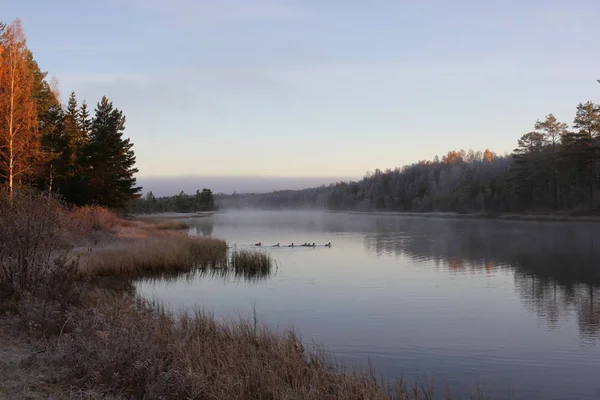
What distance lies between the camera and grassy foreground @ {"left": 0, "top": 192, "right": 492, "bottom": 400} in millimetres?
6512

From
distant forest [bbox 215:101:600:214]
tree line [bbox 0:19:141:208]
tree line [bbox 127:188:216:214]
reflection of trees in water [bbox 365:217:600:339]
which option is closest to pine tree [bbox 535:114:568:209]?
distant forest [bbox 215:101:600:214]

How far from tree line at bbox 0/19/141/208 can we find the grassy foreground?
49.1 ft

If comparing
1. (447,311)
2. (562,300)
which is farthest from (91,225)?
(562,300)

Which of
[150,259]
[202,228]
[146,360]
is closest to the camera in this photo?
[146,360]

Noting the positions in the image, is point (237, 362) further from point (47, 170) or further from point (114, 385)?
point (47, 170)

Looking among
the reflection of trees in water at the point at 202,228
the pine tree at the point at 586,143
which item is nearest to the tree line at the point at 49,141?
the reflection of trees in water at the point at 202,228

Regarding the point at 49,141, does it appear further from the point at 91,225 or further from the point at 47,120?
the point at 91,225

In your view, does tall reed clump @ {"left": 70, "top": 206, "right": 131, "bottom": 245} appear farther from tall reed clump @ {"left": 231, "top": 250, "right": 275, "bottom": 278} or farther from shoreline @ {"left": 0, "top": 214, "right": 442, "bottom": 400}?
→ shoreline @ {"left": 0, "top": 214, "right": 442, "bottom": 400}

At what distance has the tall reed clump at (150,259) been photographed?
2150 cm

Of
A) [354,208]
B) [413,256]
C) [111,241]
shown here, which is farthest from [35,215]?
[354,208]

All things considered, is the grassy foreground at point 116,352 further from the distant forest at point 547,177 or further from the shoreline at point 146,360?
the distant forest at point 547,177

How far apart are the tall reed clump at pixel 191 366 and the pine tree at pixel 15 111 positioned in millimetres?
20584

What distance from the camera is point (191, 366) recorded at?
7.27 meters

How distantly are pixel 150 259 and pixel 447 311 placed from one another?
583 inches
